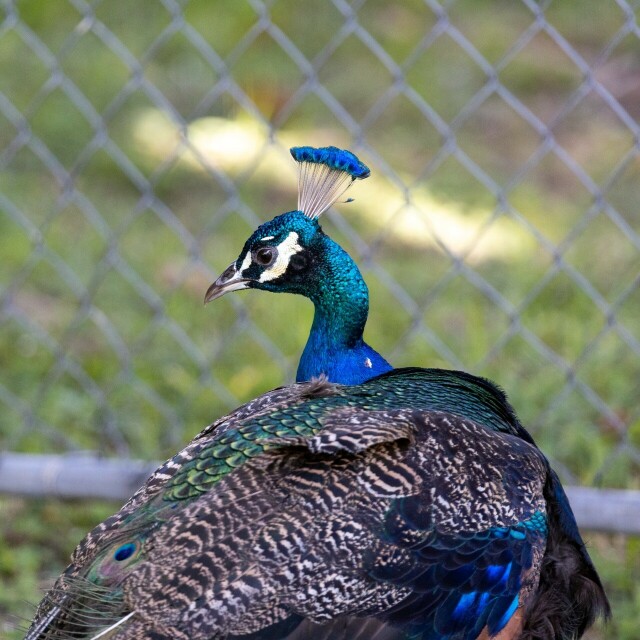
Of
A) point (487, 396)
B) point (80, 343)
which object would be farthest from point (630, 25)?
point (80, 343)

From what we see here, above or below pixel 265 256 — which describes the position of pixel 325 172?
above

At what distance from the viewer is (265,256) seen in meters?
2.44

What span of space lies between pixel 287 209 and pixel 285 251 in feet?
5.46

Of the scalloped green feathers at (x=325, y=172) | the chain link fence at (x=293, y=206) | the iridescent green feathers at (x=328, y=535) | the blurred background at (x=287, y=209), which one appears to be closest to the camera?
the iridescent green feathers at (x=328, y=535)

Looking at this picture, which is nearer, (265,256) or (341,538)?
(341,538)

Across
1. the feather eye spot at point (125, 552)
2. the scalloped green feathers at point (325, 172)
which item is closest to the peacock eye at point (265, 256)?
the scalloped green feathers at point (325, 172)

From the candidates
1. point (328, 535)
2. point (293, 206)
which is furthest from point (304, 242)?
point (293, 206)

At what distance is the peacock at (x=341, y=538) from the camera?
1.80 m

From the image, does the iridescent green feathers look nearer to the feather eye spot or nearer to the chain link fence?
the feather eye spot

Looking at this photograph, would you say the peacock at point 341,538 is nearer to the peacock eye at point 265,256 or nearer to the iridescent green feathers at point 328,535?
the iridescent green feathers at point 328,535

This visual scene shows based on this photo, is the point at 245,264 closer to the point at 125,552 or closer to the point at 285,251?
the point at 285,251

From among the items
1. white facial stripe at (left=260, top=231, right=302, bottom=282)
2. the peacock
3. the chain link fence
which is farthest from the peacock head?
the chain link fence

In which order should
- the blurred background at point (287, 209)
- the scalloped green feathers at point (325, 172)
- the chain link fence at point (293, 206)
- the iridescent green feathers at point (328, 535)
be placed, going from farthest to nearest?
the chain link fence at point (293, 206)
the blurred background at point (287, 209)
the scalloped green feathers at point (325, 172)
the iridescent green feathers at point (328, 535)

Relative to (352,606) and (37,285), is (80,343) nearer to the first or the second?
(37,285)
